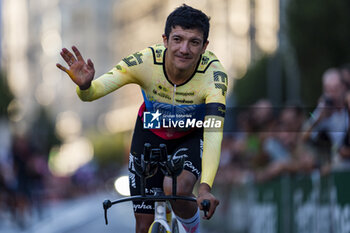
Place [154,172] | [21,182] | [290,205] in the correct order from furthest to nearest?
[21,182], [290,205], [154,172]

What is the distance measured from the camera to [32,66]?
192 meters

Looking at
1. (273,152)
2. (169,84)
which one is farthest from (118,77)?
(273,152)

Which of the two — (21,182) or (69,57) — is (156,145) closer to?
(69,57)

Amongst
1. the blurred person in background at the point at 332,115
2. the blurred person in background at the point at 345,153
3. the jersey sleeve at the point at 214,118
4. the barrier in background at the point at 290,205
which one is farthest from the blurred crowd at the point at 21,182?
the jersey sleeve at the point at 214,118

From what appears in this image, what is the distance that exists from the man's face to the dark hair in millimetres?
27

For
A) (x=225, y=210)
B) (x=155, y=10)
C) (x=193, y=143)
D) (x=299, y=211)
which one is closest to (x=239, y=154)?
(x=225, y=210)

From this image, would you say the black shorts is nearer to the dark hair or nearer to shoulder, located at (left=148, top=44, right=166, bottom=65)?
shoulder, located at (left=148, top=44, right=166, bottom=65)

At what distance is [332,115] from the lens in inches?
351

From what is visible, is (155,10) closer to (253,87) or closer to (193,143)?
(253,87)

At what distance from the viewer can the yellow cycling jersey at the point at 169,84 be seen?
590 cm

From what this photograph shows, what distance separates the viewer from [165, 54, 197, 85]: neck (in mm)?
5980

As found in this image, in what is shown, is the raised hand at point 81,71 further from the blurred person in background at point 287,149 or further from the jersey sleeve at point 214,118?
the blurred person in background at point 287,149

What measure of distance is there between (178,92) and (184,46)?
0.52m

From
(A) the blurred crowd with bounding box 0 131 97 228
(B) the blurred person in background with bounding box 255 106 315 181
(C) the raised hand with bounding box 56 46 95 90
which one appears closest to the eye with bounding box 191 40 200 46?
(C) the raised hand with bounding box 56 46 95 90
